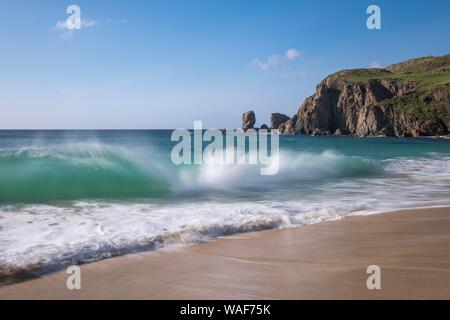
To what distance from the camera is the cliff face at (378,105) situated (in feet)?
316

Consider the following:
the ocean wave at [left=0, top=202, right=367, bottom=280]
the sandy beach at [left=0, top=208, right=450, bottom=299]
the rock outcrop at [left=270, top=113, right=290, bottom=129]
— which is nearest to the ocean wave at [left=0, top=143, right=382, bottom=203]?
the ocean wave at [left=0, top=202, right=367, bottom=280]

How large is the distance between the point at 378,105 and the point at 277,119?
2074 inches

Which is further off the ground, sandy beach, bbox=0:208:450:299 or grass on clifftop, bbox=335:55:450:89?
grass on clifftop, bbox=335:55:450:89

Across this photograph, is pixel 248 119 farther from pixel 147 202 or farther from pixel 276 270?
pixel 276 270

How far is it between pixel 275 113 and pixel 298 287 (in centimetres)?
15265

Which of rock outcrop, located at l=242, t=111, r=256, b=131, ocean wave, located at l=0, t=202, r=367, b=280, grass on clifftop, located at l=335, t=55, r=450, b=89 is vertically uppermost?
grass on clifftop, located at l=335, t=55, r=450, b=89

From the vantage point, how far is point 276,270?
5355 millimetres

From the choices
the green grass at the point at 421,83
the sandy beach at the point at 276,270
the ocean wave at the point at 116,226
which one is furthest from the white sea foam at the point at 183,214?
the green grass at the point at 421,83

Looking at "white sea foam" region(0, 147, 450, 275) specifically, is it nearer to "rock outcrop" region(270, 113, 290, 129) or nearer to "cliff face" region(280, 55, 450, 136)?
"cliff face" region(280, 55, 450, 136)

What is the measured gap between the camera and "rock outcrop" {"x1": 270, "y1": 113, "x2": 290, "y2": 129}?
151875 millimetres

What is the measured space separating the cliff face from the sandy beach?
324 ft

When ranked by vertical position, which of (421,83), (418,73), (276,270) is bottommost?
(276,270)

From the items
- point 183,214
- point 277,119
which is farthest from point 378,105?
point 183,214
